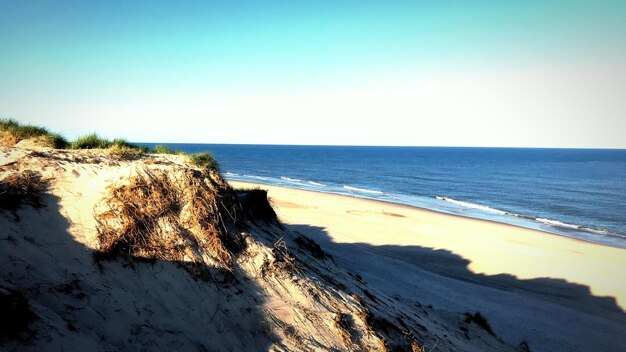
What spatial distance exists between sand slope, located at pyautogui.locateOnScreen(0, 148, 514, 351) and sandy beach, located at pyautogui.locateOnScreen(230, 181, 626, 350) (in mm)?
5969

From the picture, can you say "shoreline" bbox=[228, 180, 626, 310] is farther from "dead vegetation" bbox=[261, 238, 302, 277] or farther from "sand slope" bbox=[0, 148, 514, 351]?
"sand slope" bbox=[0, 148, 514, 351]

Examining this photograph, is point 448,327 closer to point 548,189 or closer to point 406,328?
point 406,328

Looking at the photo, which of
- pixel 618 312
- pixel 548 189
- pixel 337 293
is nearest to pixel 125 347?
pixel 337 293

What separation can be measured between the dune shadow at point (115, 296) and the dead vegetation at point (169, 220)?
11.4 inches

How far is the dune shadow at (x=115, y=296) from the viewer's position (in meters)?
4.84

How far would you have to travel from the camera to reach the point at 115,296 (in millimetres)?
5512

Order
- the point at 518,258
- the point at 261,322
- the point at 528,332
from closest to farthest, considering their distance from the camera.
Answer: the point at 261,322 → the point at 528,332 → the point at 518,258

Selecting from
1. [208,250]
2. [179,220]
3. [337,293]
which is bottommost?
[337,293]

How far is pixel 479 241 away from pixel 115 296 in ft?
82.1

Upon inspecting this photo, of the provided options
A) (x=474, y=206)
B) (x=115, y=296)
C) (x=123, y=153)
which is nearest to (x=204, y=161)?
(x=123, y=153)

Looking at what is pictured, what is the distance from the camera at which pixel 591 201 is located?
45250 millimetres

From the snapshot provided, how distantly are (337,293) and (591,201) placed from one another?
5316cm

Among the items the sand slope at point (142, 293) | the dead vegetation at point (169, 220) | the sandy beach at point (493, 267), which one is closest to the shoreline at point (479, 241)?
the sandy beach at point (493, 267)

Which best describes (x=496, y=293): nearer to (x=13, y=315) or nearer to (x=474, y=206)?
(x=13, y=315)
